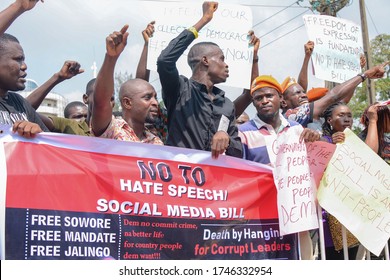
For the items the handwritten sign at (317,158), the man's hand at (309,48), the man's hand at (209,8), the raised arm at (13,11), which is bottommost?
the handwritten sign at (317,158)

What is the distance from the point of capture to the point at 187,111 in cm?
415

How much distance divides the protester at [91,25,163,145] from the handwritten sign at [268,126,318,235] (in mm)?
956

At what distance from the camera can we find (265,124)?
171 inches

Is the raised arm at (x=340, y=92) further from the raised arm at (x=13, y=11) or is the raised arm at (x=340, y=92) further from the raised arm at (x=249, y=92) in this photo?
the raised arm at (x=13, y=11)

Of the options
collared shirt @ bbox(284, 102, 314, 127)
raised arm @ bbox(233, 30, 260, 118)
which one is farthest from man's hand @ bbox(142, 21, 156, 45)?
collared shirt @ bbox(284, 102, 314, 127)

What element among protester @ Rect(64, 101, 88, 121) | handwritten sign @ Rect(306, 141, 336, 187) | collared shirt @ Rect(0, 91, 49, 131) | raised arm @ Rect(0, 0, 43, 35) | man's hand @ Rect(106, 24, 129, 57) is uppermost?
protester @ Rect(64, 101, 88, 121)

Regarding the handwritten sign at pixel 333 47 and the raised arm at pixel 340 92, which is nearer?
the raised arm at pixel 340 92

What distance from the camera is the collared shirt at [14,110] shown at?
347cm

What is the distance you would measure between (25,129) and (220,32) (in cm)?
270

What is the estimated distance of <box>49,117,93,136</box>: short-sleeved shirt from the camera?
15.5 ft

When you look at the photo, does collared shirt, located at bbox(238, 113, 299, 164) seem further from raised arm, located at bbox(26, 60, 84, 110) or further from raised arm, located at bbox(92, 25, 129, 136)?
raised arm, located at bbox(26, 60, 84, 110)

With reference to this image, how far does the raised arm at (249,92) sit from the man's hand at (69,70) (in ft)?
4.94

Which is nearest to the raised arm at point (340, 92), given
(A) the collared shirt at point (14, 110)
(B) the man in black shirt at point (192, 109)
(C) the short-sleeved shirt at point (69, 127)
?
(B) the man in black shirt at point (192, 109)

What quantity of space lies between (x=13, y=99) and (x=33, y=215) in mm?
926
